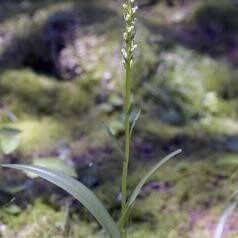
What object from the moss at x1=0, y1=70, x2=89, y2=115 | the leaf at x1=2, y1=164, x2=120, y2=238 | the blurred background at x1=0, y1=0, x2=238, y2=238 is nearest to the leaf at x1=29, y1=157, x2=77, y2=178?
the blurred background at x1=0, y1=0, x2=238, y2=238

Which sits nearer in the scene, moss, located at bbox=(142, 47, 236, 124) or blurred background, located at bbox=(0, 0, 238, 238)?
blurred background, located at bbox=(0, 0, 238, 238)

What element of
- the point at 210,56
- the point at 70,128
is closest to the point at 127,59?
the point at 70,128

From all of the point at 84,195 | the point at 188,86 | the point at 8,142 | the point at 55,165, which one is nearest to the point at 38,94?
the point at 188,86

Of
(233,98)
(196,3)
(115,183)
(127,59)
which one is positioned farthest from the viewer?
(196,3)

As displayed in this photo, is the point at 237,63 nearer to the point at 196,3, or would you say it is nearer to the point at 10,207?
the point at 196,3

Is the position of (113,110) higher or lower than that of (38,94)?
lower

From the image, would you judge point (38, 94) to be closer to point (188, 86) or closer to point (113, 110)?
point (113, 110)

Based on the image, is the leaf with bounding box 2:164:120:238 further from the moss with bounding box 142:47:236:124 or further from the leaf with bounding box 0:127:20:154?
the moss with bounding box 142:47:236:124

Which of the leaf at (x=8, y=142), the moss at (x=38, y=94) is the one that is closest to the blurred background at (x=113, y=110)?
the moss at (x=38, y=94)

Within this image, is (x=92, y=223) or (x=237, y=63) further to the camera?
(x=237, y=63)
